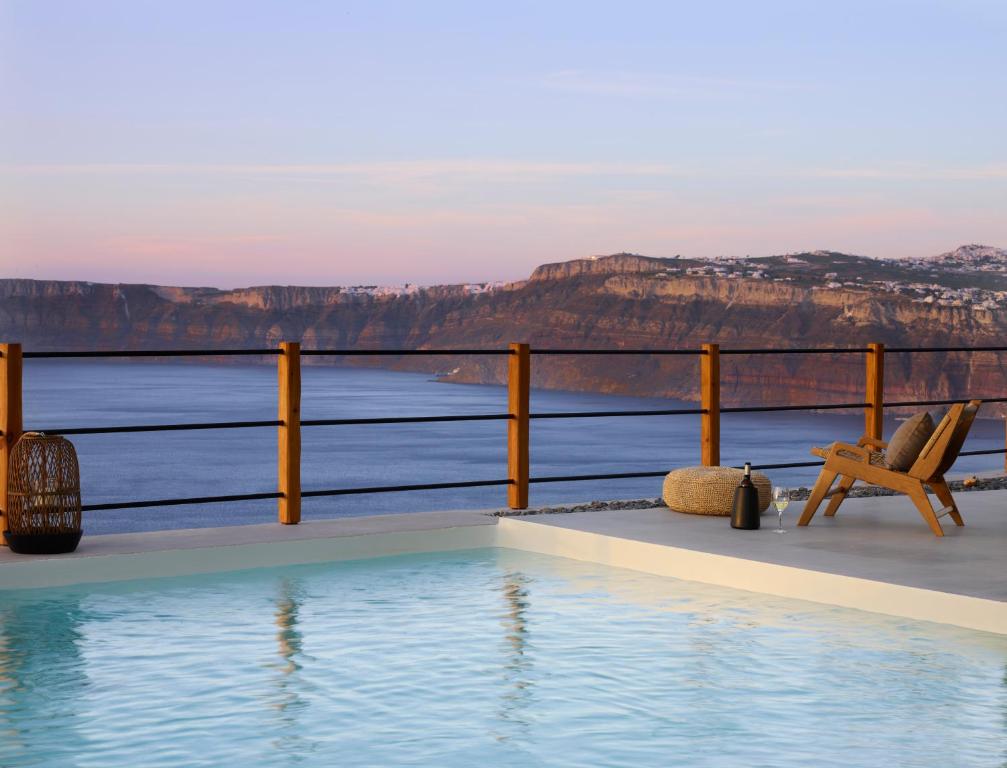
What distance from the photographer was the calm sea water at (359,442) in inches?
2549

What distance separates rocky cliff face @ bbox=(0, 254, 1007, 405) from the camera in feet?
143

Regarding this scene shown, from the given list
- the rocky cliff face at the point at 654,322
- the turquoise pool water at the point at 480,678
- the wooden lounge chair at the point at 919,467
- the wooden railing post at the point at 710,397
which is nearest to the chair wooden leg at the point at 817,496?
the wooden lounge chair at the point at 919,467

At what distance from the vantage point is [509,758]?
371 centimetres

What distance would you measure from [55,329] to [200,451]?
33765 millimetres

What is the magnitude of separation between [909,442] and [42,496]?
4010 millimetres

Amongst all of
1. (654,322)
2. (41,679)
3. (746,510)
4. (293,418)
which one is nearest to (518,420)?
(293,418)

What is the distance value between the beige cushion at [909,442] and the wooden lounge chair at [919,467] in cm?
5

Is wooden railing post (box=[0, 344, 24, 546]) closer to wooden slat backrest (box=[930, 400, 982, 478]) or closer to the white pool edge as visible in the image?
the white pool edge

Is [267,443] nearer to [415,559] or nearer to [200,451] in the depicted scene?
[200,451]

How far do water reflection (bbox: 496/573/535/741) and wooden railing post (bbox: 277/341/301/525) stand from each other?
1376 mm

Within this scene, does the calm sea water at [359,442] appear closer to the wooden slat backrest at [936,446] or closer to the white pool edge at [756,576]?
the white pool edge at [756,576]

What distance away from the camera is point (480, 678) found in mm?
4531

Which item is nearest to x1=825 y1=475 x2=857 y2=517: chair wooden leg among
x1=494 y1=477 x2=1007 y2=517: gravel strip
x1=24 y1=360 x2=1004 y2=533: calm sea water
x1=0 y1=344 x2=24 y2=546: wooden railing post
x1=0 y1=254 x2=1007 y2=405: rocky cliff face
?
x1=494 y1=477 x2=1007 y2=517: gravel strip

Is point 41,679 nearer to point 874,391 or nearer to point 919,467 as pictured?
point 919,467
